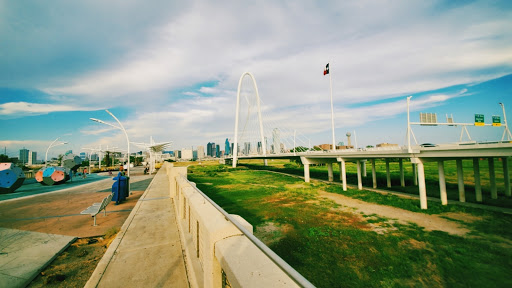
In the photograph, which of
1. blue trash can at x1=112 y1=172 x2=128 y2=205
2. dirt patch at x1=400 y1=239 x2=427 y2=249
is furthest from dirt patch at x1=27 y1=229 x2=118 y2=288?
dirt patch at x1=400 y1=239 x2=427 y2=249

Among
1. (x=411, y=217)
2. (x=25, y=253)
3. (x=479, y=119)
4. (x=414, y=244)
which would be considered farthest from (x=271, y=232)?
(x=479, y=119)

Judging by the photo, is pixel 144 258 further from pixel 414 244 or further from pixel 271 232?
pixel 414 244

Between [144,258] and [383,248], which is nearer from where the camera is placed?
[144,258]

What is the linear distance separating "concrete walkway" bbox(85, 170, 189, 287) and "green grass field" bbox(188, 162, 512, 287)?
14.7 feet

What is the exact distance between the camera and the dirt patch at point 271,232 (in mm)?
9820

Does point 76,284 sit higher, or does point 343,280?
point 76,284

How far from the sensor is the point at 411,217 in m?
13.3

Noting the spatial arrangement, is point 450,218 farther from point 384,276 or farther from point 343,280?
point 343,280

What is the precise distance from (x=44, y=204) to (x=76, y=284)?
10267 mm

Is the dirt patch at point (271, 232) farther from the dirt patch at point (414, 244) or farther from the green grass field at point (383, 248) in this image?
the dirt patch at point (414, 244)

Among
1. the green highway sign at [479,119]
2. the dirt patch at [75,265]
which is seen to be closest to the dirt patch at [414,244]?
the dirt patch at [75,265]

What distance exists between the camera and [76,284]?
4.19 m

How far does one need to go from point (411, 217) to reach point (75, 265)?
54.3 ft

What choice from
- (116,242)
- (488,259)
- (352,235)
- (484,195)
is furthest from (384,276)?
(484,195)
